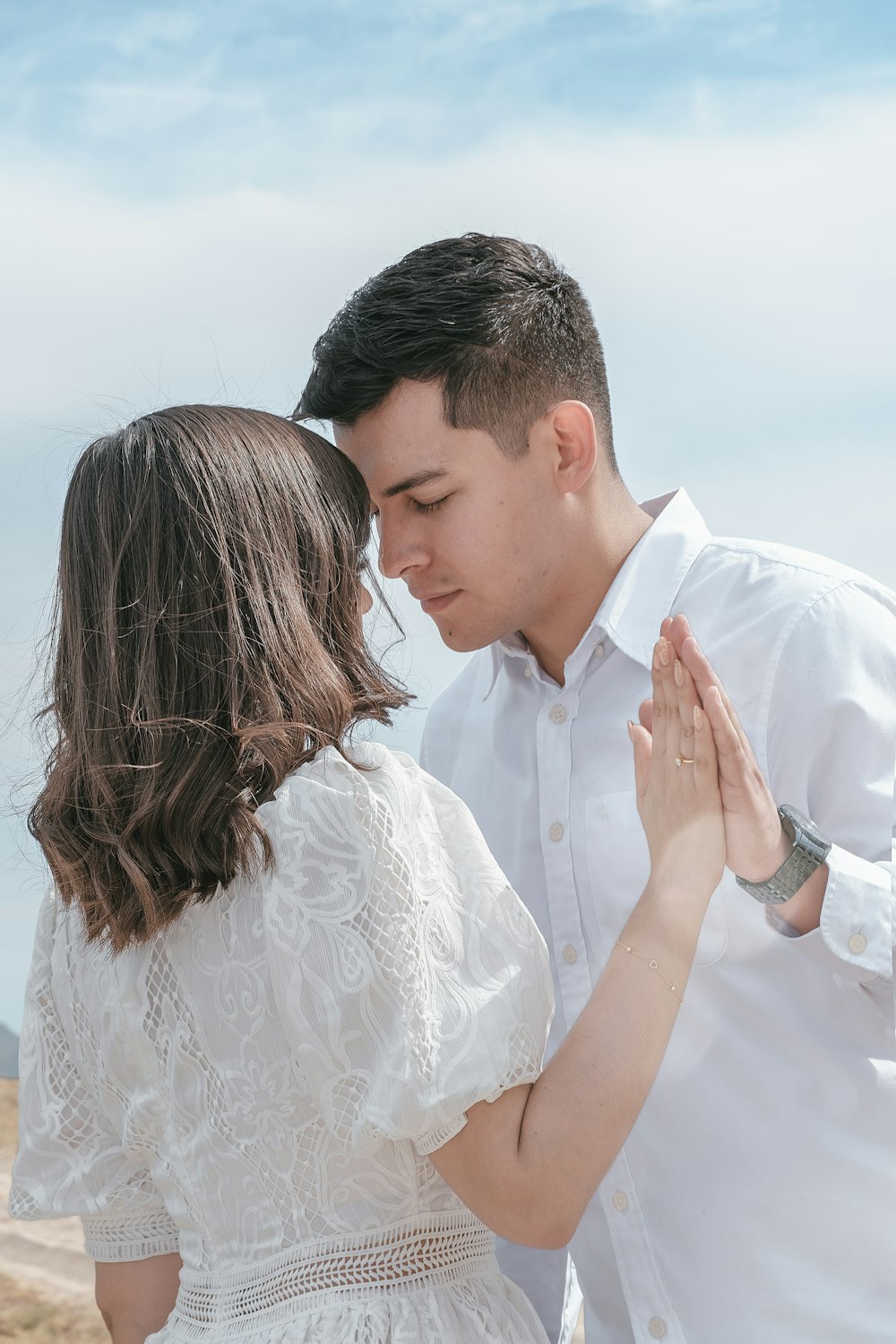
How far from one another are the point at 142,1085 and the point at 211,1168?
0.15 m

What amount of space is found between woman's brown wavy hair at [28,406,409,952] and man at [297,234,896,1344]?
1.88 feet

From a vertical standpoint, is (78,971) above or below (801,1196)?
above

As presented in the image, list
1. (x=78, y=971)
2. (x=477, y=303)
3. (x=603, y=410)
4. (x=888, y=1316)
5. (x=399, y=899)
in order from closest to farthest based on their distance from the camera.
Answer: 1. (x=399, y=899)
2. (x=78, y=971)
3. (x=888, y=1316)
4. (x=477, y=303)
5. (x=603, y=410)

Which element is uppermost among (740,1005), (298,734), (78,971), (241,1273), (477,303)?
(477,303)

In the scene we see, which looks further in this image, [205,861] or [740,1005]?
[740,1005]

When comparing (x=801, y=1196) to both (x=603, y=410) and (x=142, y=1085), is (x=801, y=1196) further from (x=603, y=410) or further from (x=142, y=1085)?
(x=603, y=410)

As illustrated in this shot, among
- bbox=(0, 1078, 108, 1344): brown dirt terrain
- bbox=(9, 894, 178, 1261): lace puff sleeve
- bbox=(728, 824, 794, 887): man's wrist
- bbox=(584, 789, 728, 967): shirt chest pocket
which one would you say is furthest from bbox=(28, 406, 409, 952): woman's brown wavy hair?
bbox=(0, 1078, 108, 1344): brown dirt terrain

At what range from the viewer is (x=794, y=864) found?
2102 mm

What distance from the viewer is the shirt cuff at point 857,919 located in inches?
82.7

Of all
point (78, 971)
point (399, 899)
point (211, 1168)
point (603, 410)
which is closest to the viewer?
point (399, 899)

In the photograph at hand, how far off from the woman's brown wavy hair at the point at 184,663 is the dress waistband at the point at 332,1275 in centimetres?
48

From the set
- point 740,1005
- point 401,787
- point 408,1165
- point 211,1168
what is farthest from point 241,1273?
point 740,1005

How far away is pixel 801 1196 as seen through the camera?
7.38 ft

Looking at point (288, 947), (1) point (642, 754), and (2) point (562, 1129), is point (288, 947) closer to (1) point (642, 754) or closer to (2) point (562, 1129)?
(2) point (562, 1129)
